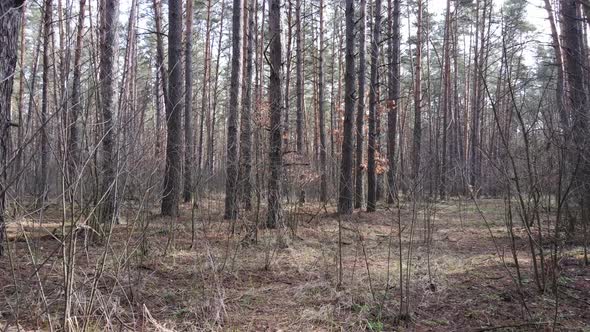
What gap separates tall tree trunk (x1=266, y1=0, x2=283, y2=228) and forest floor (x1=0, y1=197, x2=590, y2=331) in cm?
39

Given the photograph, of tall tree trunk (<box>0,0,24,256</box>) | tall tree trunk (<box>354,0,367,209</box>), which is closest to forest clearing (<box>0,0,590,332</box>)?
tall tree trunk (<box>0,0,24,256</box>)

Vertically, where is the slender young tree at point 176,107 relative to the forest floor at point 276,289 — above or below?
above

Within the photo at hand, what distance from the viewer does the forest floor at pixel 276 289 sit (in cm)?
288

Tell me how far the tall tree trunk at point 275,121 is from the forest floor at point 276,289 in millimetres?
391

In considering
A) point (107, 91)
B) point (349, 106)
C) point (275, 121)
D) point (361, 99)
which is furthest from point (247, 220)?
point (361, 99)

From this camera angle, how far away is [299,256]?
18.4 feet

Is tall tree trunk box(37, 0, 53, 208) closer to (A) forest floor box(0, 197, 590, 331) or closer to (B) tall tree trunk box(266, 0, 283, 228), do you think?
(A) forest floor box(0, 197, 590, 331)

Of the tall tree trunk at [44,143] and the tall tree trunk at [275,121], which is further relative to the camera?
the tall tree trunk at [275,121]

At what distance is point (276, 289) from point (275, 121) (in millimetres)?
3108

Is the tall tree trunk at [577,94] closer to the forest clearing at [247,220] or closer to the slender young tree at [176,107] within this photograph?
the forest clearing at [247,220]

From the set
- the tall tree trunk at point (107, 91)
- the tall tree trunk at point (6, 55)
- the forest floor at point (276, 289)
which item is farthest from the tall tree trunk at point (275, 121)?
the tall tree trunk at point (6, 55)

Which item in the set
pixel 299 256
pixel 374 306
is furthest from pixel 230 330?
pixel 299 256

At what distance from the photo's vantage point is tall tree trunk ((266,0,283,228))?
6121 millimetres

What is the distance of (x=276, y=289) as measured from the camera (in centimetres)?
427
